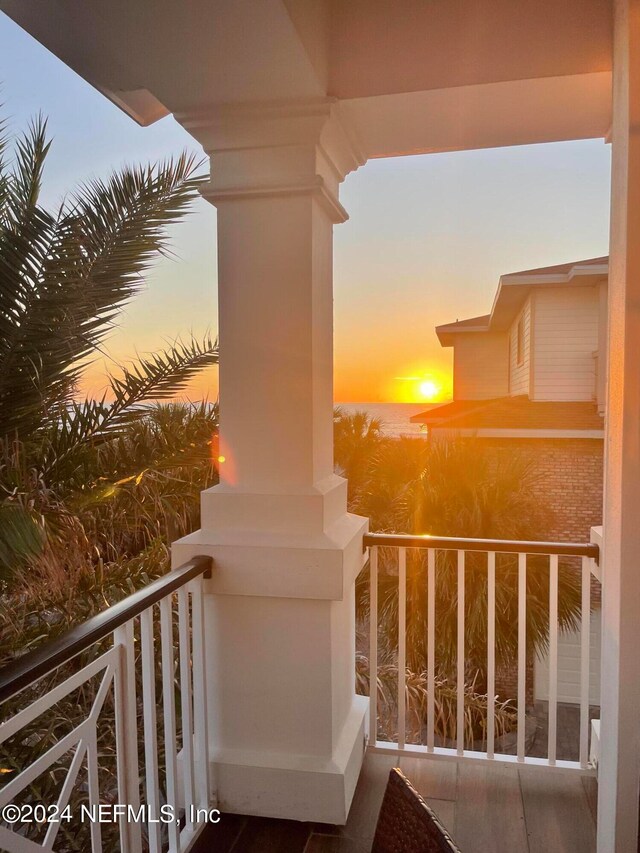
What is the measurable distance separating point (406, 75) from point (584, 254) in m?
7.93

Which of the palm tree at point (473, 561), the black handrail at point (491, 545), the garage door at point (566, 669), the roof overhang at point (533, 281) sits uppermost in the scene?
the roof overhang at point (533, 281)

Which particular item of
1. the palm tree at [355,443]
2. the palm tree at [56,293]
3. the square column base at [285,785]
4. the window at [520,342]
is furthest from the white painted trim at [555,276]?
the square column base at [285,785]

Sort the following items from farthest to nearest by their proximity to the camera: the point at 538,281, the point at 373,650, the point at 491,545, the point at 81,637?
the point at 538,281 < the point at 373,650 < the point at 491,545 < the point at 81,637

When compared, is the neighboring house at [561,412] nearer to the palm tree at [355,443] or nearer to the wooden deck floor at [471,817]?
the palm tree at [355,443]

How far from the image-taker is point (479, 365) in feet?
35.3

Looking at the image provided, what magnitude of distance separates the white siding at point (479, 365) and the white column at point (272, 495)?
29.8ft

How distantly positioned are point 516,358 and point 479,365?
943 mm

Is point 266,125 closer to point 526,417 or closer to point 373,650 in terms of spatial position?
point 373,650

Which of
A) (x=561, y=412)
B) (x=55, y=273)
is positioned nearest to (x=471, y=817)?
(x=55, y=273)

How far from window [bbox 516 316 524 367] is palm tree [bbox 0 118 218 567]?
694 cm

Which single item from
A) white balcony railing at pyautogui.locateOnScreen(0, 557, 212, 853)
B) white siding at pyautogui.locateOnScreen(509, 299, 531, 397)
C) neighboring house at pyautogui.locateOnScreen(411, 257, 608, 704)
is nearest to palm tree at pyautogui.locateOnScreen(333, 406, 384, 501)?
white siding at pyautogui.locateOnScreen(509, 299, 531, 397)

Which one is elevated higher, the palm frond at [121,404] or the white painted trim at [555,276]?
the white painted trim at [555,276]

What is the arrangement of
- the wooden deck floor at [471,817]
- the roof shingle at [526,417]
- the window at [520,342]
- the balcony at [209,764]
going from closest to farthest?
the balcony at [209,764]
the wooden deck floor at [471,817]
the roof shingle at [526,417]
the window at [520,342]

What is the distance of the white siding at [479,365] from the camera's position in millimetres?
10656
